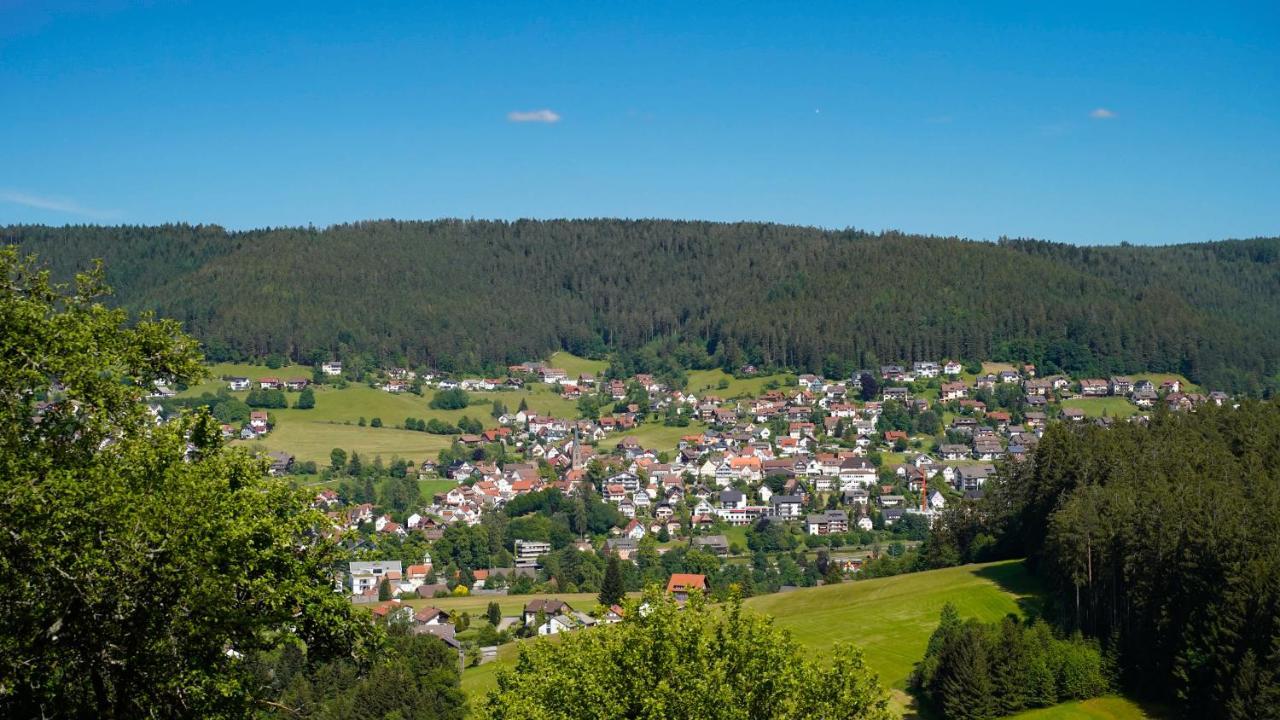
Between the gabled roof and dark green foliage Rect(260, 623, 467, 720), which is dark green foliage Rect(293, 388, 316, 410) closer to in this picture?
the gabled roof

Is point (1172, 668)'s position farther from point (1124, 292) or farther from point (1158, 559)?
point (1124, 292)

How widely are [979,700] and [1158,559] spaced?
26.9 ft

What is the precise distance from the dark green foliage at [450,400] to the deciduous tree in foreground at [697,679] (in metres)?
142

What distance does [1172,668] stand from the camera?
37.0 m

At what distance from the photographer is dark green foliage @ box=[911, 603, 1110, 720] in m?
37.8

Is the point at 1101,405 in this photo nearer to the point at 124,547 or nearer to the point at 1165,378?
the point at 1165,378

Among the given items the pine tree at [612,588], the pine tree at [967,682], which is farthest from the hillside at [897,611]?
the pine tree at [612,588]

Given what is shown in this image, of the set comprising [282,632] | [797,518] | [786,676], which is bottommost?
[797,518]

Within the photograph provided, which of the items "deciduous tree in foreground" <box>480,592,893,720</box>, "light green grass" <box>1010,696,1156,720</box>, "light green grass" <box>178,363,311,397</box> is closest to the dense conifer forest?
"light green grass" <box>1010,696,1156,720</box>

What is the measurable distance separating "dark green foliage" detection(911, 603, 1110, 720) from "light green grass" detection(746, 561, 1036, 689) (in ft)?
10.8

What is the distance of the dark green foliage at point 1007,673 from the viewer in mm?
37750

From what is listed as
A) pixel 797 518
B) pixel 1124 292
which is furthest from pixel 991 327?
pixel 797 518

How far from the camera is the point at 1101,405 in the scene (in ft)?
462

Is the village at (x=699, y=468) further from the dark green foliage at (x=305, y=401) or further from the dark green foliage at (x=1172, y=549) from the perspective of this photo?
the dark green foliage at (x=1172, y=549)
